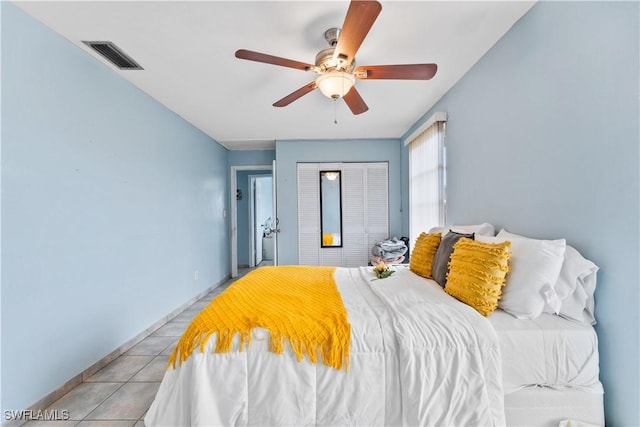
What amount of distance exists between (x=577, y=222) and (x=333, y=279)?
4.98ft

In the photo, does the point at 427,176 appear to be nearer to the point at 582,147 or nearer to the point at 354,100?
the point at 354,100

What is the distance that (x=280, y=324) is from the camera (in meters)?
1.35

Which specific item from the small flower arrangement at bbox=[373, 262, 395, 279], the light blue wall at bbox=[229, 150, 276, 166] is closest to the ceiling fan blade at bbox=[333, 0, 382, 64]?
the small flower arrangement at bbox=[373, 262, 395, 279]

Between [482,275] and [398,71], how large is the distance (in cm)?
133

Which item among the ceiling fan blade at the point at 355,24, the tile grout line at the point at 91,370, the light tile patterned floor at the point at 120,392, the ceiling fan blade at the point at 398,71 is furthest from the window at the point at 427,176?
the tile grout line at the point at 91,370

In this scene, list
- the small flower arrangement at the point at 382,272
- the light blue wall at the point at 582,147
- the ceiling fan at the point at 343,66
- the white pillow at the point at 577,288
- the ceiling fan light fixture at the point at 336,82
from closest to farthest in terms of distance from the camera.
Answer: the light blue wall at the point at 582,147 < the white pillow at the point at 577,288 < the ceiling fan at the point at 343,66 < the ceiling fan light fixture at the point at 336,82 < the small flower arrangement at the point at 382,272

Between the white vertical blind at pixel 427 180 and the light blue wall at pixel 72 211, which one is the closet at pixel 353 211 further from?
the light blue wall at pixel 72 211

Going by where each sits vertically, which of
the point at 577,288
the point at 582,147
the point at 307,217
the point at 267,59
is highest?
the point at 267,59

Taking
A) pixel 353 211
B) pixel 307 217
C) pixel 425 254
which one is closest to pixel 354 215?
pixel 353 211

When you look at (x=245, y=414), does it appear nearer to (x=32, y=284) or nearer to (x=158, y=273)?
(x=32, y=284)

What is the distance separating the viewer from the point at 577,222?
1.46 metres

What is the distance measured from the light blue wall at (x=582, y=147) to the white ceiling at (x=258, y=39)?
0.35 meters

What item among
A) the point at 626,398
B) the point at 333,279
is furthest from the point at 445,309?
the point at 333,279

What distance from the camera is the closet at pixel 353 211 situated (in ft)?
15.6
